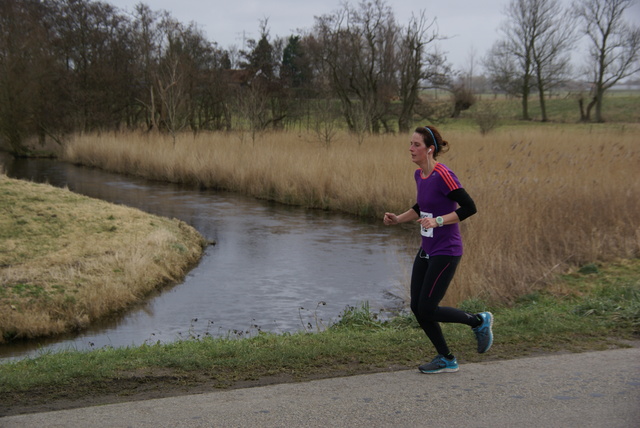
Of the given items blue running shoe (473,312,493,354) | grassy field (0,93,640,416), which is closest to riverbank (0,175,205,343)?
grassy field (0,93,640,416)

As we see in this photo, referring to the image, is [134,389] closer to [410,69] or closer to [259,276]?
[259,276]

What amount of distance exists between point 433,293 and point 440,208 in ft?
2.18

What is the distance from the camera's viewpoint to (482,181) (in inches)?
563

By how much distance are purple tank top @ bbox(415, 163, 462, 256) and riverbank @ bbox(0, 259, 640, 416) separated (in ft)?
3.56

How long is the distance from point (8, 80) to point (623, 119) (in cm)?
4270

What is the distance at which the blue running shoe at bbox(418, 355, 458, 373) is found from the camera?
17.6 ft

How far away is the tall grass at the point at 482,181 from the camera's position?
34.7ft

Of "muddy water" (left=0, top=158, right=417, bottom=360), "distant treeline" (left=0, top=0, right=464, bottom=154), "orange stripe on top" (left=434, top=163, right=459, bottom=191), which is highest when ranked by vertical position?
"distant treeline" (left=0, top=0, right=464, bottom=154)

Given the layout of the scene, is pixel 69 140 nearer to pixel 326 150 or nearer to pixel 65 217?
pixel 326 150

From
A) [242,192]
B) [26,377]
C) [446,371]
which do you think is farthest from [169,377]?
[242,192]

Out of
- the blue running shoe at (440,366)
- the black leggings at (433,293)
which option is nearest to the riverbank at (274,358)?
the blue running shoe at (440,366)

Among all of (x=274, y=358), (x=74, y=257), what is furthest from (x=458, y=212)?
(x=74, y=257)

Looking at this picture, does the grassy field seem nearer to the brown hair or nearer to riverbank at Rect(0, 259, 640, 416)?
riverbank at Rect(0, 259, 640, 416)

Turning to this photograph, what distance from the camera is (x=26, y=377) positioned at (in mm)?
5359
